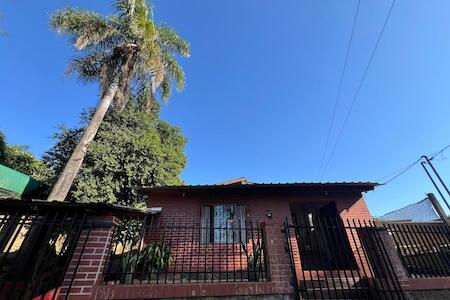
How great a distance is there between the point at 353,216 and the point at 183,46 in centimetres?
1121

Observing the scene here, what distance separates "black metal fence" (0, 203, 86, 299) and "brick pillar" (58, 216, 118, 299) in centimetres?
11

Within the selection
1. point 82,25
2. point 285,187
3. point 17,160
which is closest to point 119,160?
point 82,25

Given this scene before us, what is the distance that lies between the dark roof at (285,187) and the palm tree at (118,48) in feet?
14.3

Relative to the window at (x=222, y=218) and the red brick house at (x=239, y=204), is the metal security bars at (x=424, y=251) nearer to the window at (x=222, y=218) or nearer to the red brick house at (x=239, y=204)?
the red brick house at (x=239, y=204)

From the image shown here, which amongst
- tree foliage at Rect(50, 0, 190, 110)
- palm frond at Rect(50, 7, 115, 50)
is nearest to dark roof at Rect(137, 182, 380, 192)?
tree foliage at Rect(50, 0, 190, 110)

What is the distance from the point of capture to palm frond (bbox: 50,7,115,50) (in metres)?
9.41

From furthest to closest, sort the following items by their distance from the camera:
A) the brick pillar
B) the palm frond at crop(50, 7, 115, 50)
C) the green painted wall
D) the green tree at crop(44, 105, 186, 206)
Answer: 1. the green tree at crop(44, 105, 186, 206)
2. the palm frond at crop(50, 7, 115, 50)
3. the green painted wall
4. the brick pillar

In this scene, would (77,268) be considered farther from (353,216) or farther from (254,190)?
(353,216)

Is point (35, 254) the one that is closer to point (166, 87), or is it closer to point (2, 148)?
point (166, 87)

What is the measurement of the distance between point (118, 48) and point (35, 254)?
9197 millimetres

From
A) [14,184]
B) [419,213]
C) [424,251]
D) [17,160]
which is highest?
[17,160]

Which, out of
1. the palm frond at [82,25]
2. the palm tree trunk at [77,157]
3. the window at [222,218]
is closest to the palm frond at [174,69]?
the palm frond at [82,25]

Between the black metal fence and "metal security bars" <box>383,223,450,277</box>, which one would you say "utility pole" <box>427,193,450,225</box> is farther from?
the black metal fence

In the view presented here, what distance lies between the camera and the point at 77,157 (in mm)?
7930
